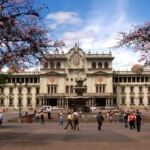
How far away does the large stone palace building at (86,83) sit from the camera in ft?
519

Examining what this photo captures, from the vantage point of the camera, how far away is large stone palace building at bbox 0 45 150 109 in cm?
15825

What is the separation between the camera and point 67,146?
26031 millimetres

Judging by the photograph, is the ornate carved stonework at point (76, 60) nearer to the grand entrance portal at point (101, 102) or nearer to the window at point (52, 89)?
the window at point (52, 89)

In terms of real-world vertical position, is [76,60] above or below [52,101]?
above

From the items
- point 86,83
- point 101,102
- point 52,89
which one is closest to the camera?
point 101,102

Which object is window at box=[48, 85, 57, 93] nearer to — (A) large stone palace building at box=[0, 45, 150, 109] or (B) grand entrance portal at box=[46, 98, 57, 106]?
(A) large stone palace building at box=[0, 45, 150, 109]

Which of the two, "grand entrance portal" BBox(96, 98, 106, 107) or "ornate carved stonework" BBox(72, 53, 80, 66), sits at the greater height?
"ornate carved stonework" BBox(72, 53, 80, 66)

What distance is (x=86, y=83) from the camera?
6275 inches

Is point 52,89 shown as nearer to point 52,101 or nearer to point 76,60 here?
point 52,101

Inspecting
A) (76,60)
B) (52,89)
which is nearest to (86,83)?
(76,60)

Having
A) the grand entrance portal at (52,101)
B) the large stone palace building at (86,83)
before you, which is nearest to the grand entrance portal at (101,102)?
the large stone palace building at (86,83)

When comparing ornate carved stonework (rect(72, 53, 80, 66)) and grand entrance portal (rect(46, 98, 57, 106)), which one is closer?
grand entrance portal (rect(46, 98, 57, 106))

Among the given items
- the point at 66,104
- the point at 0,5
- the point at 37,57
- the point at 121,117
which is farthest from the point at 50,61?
the point at 66,104

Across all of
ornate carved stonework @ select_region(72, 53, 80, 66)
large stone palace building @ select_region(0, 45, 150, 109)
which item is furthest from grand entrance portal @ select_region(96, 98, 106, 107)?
ornate carved stonework @ select_region(72, 53, 80, 66)
